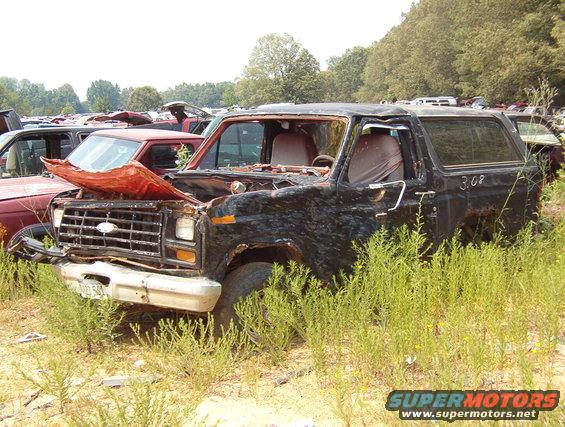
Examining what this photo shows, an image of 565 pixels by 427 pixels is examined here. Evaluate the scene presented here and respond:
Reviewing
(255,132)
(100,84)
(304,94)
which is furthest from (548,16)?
(100,84)

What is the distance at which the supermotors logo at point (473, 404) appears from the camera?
119 inches

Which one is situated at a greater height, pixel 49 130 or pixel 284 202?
pixel 49 130

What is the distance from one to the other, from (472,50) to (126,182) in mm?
48271

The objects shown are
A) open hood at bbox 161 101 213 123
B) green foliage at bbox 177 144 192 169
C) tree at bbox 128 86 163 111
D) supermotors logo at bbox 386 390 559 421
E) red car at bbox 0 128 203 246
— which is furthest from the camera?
tree at bbox 128 86 163 111

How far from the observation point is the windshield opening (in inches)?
291

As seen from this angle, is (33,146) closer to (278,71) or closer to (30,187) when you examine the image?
(30,187)

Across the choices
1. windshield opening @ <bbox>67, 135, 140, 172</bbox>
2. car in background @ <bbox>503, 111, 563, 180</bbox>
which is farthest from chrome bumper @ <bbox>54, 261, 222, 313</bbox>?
car in background @ <bbox>503, 111, 563, 180</bbox>

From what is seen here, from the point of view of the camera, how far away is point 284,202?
4.56 metres

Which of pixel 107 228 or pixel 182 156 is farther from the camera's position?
pixel 182 156

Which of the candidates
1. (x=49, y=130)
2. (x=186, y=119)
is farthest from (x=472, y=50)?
(x=49, y=130)

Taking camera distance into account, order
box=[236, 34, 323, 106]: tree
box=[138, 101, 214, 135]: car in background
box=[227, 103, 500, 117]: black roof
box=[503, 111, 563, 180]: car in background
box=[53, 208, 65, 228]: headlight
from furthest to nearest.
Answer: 1. box=[236, 34, 323, 106]: tree
2. box=[138, 101, 214, 135]: car in background
3. box=[503, 111, 563, 180]: car in background
4. box=[227, 103, 500, 117]: black roof
5. box=[53, 208, 65, 228]: headlight

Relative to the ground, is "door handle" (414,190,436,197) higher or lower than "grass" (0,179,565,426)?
higher

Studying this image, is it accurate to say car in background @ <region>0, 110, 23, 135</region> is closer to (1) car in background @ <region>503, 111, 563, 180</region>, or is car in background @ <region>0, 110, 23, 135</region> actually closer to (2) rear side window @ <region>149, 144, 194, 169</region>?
(2) rear side window @ <region>149, 144, 194, 169</region>

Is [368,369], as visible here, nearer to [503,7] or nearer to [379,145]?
[379,145]
